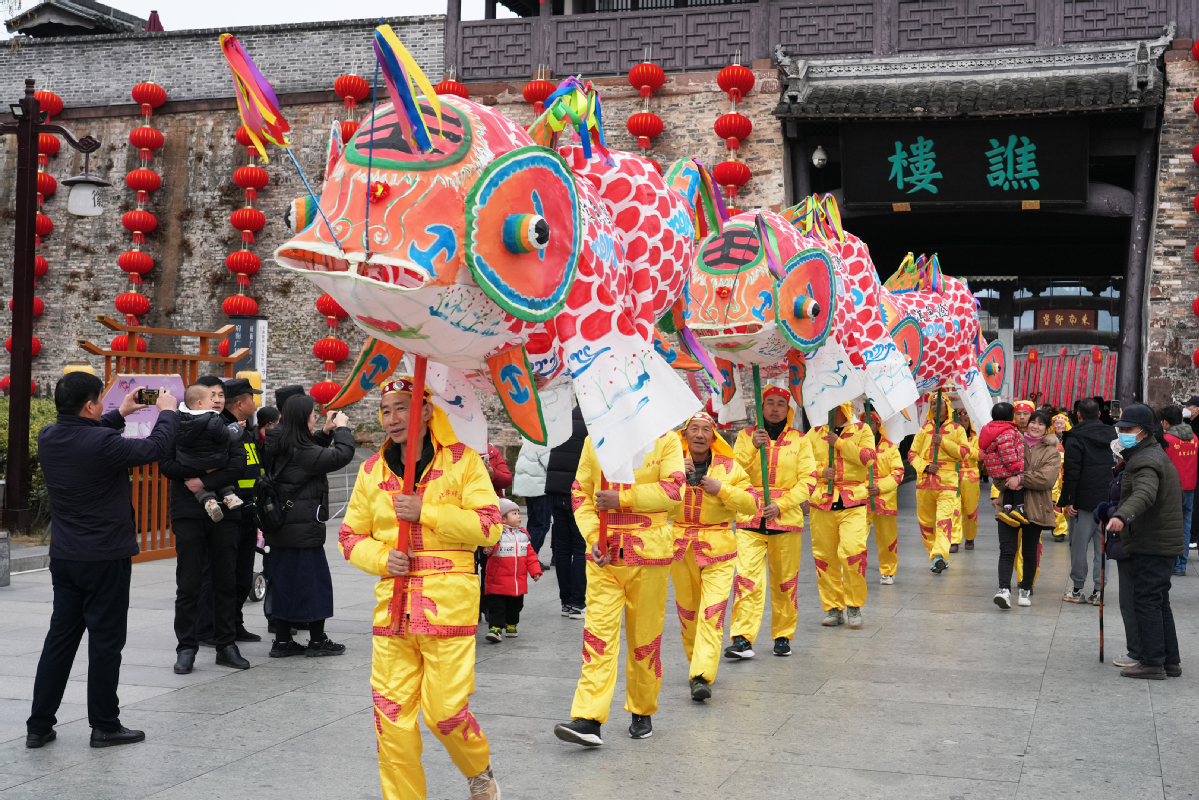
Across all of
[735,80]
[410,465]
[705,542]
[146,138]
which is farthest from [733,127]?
[410,465]

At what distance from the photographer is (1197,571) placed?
33.1 feet

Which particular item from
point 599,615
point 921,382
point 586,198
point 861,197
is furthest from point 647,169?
point 861,197

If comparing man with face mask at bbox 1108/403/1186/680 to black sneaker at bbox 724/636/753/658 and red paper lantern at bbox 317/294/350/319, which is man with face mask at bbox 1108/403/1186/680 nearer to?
black sneaker at bbox 724/636/753/658

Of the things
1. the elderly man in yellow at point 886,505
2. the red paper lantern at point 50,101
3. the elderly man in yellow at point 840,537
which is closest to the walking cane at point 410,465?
the elderly man in yellow at point 840,537

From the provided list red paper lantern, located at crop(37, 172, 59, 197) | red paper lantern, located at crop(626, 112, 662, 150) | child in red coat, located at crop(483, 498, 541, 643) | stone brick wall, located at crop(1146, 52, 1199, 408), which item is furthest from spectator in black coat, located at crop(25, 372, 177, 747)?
red paper lantern, located at crop(37, 172, 59, 197)

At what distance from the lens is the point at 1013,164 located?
1417 centimetres

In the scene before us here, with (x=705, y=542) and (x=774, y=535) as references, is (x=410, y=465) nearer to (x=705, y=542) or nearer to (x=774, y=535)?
(x=705, y=542)

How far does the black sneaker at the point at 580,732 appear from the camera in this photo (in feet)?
15.5

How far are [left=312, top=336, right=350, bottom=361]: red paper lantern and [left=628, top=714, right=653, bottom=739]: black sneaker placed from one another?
11.8 metres

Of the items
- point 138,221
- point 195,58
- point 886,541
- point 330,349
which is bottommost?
point 886,541

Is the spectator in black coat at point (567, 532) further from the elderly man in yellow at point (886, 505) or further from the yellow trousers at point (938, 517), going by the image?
the yellow trousers at point (938, 517)

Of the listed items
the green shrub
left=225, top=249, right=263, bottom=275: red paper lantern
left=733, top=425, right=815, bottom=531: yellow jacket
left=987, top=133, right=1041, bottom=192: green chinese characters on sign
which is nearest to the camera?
left=733, top=425, right=815, bottom=531: yellow jacket

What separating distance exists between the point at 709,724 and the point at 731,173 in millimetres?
10843

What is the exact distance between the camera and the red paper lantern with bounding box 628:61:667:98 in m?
15.2
